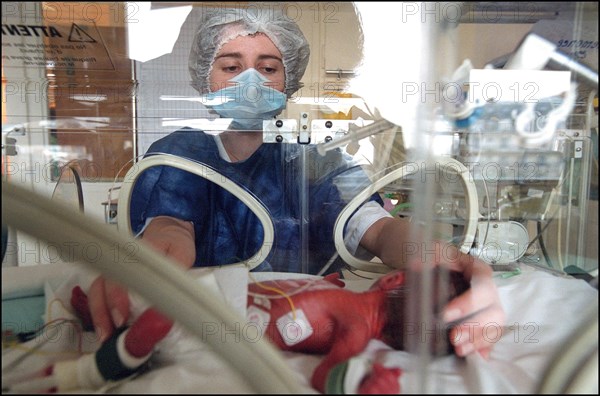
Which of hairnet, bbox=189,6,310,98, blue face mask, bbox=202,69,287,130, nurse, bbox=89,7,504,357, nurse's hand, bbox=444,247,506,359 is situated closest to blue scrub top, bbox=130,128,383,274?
nurse, bbox=89,7,504,357

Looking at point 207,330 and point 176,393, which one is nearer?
point 207,330

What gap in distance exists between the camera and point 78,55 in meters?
1.62

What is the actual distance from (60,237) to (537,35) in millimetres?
1364

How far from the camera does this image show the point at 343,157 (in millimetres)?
1784

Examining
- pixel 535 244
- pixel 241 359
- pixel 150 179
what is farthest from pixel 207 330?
pixel 535 244

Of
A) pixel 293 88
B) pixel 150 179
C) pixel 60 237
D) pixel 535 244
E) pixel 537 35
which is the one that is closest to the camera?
pixel 60 237

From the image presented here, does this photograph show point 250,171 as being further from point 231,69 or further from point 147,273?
point 147,273

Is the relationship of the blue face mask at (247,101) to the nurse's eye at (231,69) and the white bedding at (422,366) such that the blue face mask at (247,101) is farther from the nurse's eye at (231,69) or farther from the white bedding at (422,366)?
the white bedding at (422,366)

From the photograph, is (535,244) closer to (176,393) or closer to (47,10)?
(176,393)

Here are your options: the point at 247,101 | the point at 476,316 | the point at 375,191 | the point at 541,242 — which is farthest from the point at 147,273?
the point at 541,242

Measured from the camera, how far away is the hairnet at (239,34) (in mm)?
1683

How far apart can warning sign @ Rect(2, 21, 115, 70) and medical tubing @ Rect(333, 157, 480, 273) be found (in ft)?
3.24

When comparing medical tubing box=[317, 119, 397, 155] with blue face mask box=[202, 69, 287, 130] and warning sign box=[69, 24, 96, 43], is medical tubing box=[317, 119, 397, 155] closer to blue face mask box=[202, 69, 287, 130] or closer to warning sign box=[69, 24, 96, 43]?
blue face mask box=[202, 69, 287, 130]

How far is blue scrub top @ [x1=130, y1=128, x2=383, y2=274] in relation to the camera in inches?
62.9
